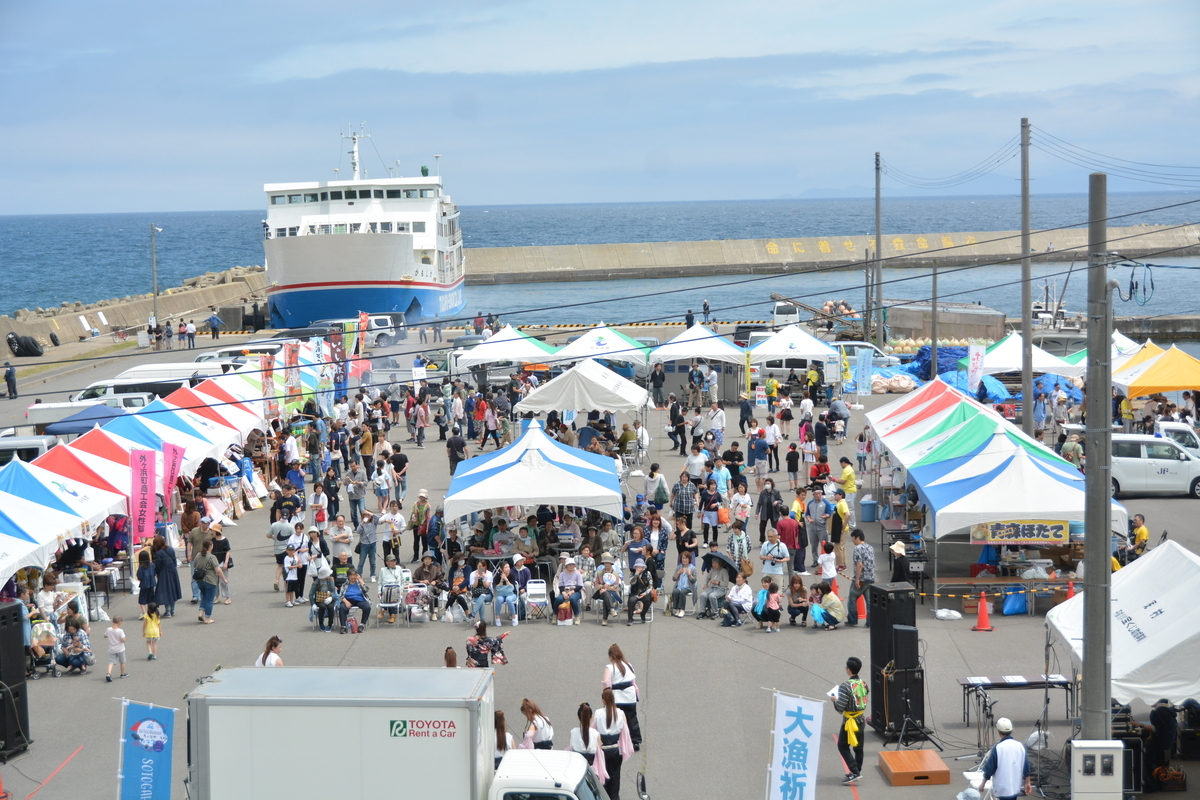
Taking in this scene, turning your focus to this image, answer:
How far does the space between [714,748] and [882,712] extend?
1.86 meters

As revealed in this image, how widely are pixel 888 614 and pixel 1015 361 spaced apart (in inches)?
783

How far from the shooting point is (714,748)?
11602 mm

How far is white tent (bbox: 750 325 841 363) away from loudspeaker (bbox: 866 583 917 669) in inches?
726

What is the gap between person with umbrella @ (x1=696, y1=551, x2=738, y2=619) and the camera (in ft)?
53.1

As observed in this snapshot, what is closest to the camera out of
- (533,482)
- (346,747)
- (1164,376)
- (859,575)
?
(346,747)

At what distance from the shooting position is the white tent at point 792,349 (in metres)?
30.4

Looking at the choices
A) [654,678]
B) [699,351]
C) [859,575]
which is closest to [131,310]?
[699,351]

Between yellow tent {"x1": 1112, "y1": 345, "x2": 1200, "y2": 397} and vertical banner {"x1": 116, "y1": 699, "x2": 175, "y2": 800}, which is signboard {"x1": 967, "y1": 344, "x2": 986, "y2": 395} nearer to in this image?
yellow tent {"x1": 1112, "y1": 345, "x2": 1200, "y2": 397}

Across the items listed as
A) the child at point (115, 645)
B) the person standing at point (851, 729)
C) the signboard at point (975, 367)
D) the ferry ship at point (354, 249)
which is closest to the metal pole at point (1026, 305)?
the signboard at point (975, 367)

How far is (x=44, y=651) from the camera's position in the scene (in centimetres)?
1442

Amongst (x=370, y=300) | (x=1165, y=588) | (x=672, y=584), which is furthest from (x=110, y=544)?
(x=370, y=300)

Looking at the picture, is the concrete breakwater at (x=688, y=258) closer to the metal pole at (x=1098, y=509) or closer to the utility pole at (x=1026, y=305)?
the utility pole at (x=1026, y=305)

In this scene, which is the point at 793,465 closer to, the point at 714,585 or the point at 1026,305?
the point at 1026,305

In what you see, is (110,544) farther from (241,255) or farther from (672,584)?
(241,255)
